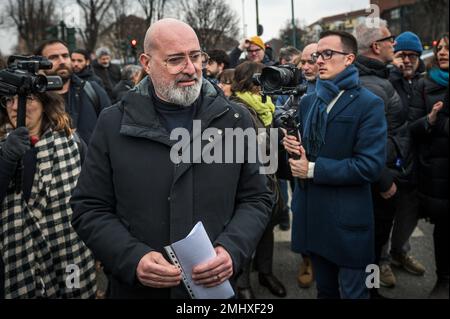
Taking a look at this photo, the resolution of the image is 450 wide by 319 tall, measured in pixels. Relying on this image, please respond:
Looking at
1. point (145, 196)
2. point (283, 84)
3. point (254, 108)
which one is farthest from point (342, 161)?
point (145, 196)

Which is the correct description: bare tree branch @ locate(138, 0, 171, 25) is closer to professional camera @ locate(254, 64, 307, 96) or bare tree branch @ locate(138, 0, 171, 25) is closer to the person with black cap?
the person with black cap

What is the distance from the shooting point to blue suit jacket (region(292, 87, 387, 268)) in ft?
8.32

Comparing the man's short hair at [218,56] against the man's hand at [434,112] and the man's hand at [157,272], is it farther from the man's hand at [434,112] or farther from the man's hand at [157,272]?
the man's hand at [157,272]

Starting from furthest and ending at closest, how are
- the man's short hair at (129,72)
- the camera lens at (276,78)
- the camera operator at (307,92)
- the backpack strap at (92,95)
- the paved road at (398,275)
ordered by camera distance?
the man's short hair at (129,72) → the backpack strap at (92,95) → the paved road at (398,275) → the camera operator at (307,92) → the camera lens at (276,78)

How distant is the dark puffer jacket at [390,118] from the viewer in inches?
116

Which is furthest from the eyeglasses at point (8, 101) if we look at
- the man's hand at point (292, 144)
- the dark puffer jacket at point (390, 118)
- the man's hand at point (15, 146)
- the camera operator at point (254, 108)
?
the dark puffer jacket at point (390, 118)

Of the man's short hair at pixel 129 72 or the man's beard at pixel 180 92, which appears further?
the man's short hair at pixel 129 72

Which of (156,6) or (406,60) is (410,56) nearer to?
(406,60)

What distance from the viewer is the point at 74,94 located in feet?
12.8

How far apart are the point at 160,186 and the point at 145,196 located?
0.08 meters

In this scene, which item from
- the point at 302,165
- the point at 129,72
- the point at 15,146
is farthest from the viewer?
the point at 129,72

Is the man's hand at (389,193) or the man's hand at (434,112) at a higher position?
the man's hand at (434,112)
